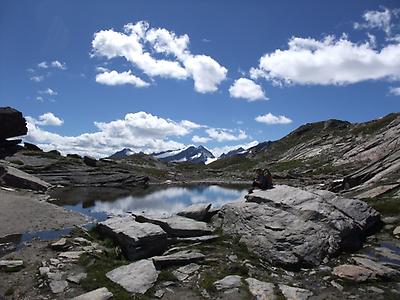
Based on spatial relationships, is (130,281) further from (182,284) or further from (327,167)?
(327,167)

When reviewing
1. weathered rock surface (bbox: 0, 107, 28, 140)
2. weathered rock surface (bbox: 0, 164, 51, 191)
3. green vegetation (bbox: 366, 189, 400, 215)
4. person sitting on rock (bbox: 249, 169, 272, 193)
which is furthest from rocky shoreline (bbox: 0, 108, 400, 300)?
weathered rock surface (bbox: 0, 107, 28, 140)

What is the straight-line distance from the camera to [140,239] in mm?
25172

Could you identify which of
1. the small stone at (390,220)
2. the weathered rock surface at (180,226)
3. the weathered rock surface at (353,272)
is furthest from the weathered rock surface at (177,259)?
the small stone at (390,220)

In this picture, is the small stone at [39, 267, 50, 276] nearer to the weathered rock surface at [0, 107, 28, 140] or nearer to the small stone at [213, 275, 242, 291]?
the small stone at [213, 275, 242, 291]

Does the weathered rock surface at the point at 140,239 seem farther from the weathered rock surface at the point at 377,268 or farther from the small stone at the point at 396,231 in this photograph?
the small stone at the point at 396,231

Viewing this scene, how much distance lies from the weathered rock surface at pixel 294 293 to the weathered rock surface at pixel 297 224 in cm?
297

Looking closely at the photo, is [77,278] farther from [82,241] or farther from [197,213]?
[197,213]

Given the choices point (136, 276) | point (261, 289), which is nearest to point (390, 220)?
point (261, 289)

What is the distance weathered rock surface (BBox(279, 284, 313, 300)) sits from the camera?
766 inches

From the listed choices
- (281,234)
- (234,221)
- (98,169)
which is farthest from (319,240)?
(98,169)

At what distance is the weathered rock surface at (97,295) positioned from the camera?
759 inches

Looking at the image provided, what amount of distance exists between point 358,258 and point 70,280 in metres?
16.6

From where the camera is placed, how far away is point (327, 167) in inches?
5315

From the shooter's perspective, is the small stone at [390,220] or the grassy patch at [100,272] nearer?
the grassy patch at [100,272]
